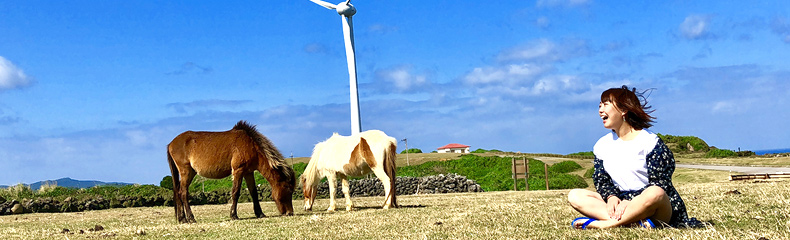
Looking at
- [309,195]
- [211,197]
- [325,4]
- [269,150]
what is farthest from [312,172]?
[325,4]

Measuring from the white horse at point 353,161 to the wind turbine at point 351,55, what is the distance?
1657 centimetres

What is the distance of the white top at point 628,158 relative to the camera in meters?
6.26

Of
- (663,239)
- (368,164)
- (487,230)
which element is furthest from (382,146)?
(663,239)

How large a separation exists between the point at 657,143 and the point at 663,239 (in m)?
1.03

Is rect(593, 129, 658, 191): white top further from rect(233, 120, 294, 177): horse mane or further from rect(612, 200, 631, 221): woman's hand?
rect(233, 120, 294, 177): horse mane

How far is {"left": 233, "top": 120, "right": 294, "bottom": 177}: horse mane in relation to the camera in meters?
13.1

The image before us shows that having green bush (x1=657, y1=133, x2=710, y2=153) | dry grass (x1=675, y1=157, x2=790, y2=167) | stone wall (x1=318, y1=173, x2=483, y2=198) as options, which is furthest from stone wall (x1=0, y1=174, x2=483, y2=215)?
green bush (x1=657, y1=133, x2=710, y2=153)

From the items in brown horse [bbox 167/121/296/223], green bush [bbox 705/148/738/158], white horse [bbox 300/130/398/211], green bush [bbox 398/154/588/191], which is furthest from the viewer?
green bush [bbox 705/148/738/158]

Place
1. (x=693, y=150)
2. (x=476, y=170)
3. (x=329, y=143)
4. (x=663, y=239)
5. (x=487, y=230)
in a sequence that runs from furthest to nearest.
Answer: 1. (x=693, y=150)
2. (x=476, y=170)
3. (x=329, y=143)
4. (x=487, y=230)
5. (x=663, y=239)

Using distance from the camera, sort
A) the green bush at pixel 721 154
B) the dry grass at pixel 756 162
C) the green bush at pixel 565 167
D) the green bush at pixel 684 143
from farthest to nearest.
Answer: the green bush at pixel 684 143 < the green bush at pixel 721 154 < the green bush at pixel 565 167 < the dry grass at pixel 756 162

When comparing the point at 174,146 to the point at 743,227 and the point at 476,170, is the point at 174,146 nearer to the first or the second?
the point at 743,227

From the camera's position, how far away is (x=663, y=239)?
5578 millimetres

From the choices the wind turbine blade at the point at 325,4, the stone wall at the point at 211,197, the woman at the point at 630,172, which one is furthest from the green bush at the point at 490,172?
the woman at the point at 630,172

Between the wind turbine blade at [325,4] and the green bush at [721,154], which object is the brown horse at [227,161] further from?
the green bush at [721,154]
